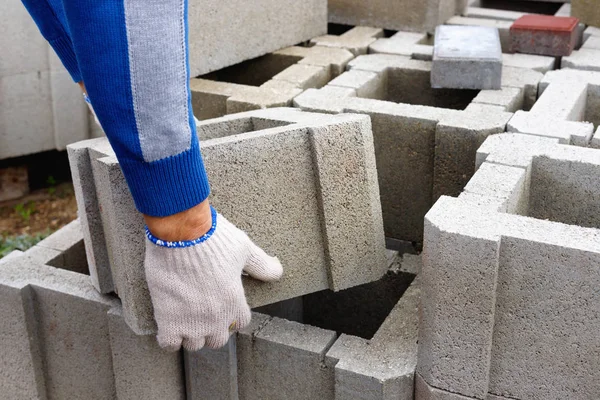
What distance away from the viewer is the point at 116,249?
2.83m

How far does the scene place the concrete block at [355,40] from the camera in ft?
17.2

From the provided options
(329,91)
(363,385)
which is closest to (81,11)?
(363,385)

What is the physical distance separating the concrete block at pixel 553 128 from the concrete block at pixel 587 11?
2.40 metres

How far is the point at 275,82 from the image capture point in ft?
14.7

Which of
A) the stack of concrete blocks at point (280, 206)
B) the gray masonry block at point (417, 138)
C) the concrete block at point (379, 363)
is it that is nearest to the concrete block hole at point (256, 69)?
the gray masonry block at point (417, 138)

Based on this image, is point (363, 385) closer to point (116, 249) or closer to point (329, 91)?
point (116, 249)

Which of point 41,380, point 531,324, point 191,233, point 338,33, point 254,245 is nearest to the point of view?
point 191,233

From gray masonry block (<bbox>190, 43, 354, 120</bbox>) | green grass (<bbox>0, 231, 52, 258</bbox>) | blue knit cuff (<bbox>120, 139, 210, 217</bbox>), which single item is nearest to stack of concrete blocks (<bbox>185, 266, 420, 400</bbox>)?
blue knit cuff (<bbox>120, 139, 210, 217</bbox>)

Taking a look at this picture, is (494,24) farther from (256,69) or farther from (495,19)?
(256,69)

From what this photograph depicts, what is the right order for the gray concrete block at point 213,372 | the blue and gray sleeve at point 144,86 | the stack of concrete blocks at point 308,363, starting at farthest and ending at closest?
1. the gray concrete block at point 213,372
2. the stack of concrete blocks at point 308,363
3. the blue and gray sleeve at point 144,86

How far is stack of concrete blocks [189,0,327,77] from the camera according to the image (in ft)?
15.2

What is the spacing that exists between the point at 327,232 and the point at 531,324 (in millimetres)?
826

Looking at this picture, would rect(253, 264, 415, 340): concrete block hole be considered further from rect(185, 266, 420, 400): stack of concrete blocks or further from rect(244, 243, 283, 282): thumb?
rect(244, 243, 283, 282): thumb

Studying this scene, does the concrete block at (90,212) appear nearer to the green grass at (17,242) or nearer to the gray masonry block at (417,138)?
the gray masonry block at (417,138)
